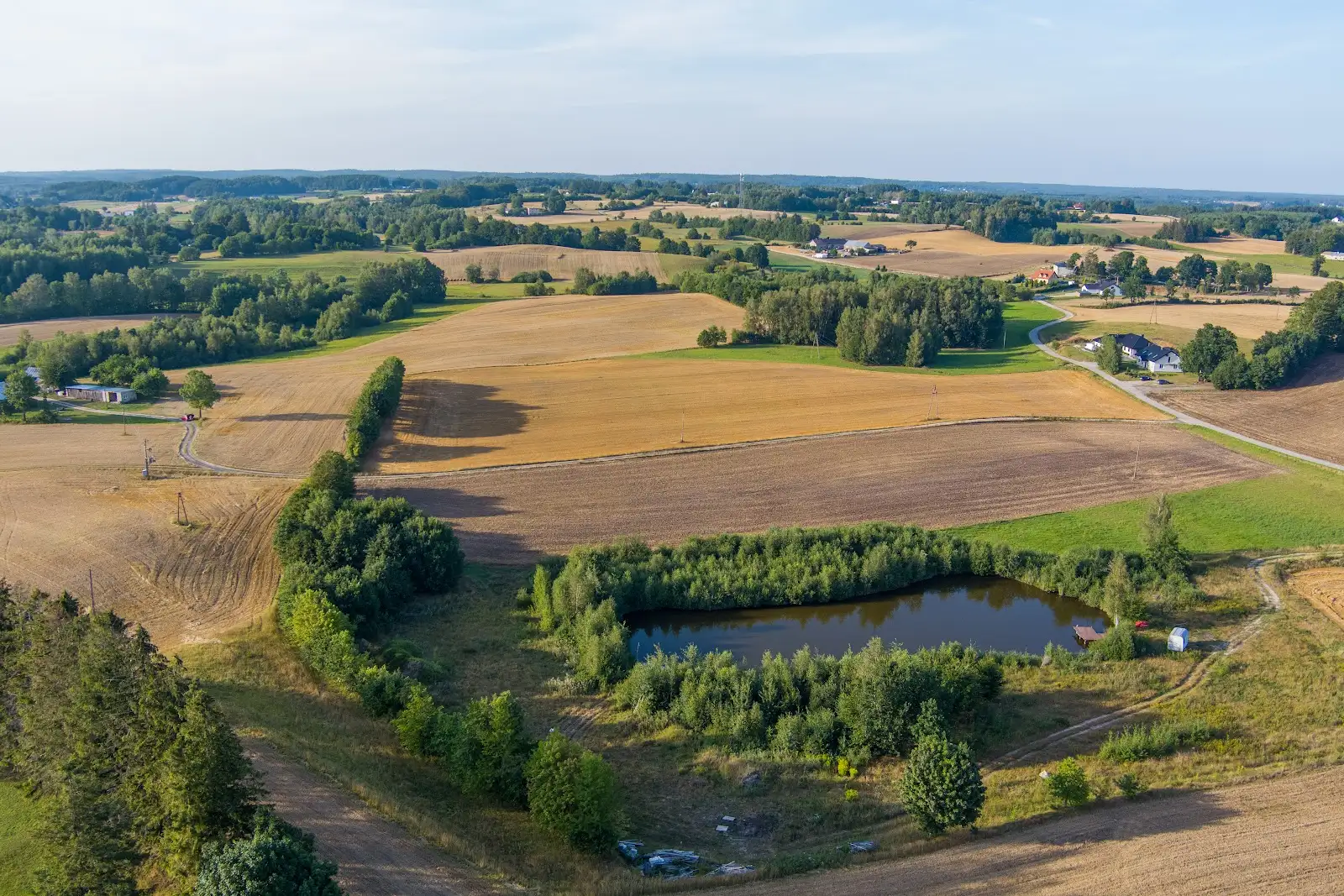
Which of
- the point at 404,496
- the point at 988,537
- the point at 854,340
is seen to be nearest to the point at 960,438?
the point at 988,537

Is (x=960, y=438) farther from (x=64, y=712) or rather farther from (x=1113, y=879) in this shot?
(x=64, y=712)

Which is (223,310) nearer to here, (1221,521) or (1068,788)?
(1221,521)

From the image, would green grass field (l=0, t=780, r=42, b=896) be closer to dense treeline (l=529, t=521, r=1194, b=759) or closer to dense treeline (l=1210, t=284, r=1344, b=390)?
dense treeline (l=529, t=521, r=1194, b=759)

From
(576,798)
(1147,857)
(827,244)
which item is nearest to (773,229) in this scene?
(827,244)

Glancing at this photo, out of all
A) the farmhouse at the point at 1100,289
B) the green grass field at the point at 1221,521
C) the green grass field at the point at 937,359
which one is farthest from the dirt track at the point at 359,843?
the farmhouse at the point at 1100,289

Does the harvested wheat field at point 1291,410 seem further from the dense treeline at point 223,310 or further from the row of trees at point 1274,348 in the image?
the dense treeline at point 223,310

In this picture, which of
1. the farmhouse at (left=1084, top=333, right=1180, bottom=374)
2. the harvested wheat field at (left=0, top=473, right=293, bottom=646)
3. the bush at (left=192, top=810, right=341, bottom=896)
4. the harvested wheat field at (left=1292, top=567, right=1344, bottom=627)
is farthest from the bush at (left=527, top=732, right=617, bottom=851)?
the farmhouse at (left=1084, top=333, right=1180, bottom=374)
